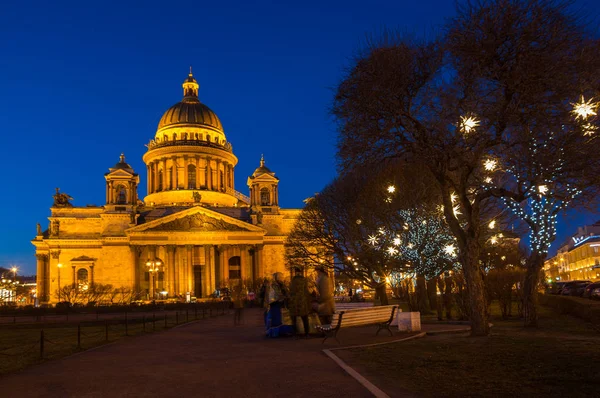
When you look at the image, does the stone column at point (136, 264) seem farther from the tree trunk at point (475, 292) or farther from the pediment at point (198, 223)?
the tree trunk at point (475, 292)

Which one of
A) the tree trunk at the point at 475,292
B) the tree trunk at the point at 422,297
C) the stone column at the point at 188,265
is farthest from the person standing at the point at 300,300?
the stone column at the point at 188,265

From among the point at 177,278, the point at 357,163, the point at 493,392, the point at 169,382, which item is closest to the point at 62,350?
the point at 169,382

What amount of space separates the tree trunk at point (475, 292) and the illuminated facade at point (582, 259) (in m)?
73.3

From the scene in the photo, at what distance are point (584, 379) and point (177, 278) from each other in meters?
69.3

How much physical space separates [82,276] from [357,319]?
211ft

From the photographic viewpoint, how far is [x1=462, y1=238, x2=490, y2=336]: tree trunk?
1449cm

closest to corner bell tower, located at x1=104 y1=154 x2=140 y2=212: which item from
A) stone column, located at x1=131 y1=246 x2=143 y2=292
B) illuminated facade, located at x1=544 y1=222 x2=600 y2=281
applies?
stone column, located at x1=131 y1=246 x2=143 y2=292

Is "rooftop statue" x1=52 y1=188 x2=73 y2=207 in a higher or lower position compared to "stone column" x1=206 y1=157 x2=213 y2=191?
lower

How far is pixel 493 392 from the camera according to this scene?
767 centimetres

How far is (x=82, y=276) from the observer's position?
7375cm

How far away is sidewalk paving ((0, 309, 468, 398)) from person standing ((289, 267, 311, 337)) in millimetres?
669

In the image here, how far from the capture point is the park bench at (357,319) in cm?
1530

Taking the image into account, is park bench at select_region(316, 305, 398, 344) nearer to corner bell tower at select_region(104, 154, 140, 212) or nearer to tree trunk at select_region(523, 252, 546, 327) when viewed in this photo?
tree trunk at select_region(523, 252, 546, 327)

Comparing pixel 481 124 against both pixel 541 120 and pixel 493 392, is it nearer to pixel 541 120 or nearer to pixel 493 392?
pixel 541 120
